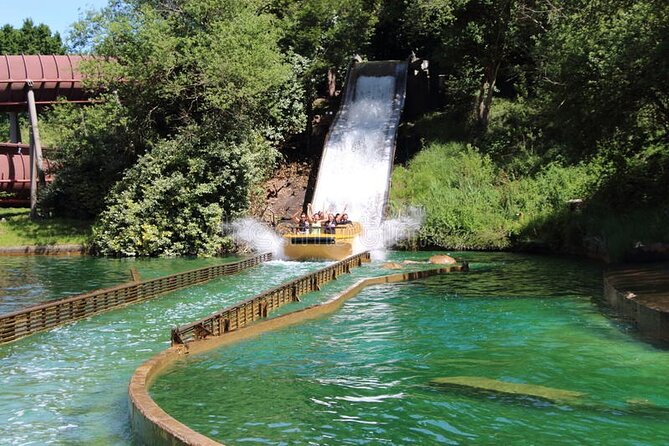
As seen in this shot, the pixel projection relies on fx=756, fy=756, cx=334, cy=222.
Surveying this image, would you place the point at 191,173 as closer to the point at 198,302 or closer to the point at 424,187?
the point at 424,187

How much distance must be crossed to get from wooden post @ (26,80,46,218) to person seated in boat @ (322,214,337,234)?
16.0 m

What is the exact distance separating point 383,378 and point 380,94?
33765mm

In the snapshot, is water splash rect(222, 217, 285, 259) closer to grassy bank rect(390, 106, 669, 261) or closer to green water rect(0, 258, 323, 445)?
grassy bank rect(390, 106, 669, 261)

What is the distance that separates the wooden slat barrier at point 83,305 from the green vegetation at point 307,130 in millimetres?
10361

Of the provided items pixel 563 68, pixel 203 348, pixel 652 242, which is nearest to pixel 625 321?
pixel 203 348

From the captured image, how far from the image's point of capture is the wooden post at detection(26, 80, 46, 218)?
36291 millimetres

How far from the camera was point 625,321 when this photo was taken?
14312mm

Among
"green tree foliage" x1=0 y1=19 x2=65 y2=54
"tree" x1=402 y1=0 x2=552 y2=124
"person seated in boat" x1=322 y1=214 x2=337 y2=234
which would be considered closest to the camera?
"person seated in boat" x1=322 y1=214 x2=337 y2=234

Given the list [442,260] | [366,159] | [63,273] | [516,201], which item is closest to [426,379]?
[442,260]

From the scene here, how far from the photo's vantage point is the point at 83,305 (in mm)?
15555

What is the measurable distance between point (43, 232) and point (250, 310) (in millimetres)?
22051

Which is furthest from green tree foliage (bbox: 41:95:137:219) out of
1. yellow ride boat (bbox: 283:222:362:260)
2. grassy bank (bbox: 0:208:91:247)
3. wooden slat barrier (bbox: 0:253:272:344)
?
wooden slat barrier (bbox: 0:253:272:344)

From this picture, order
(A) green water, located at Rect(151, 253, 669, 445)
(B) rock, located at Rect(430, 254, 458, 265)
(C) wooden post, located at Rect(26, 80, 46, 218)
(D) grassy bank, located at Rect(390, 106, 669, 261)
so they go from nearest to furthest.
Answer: (A) green water, located at Rect(151, 253, 669, 445), (B) rock, located at Rect(430, 254, 458, 265), (D) grassy bank, located at Rect(390, 106, 669, 261), (C) wooden post, located at Rect(26, 80, 46, 218)

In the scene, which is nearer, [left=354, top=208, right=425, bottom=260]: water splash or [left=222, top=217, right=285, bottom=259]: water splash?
[left=222, top=217, right=285, bottom=259]: water splash
